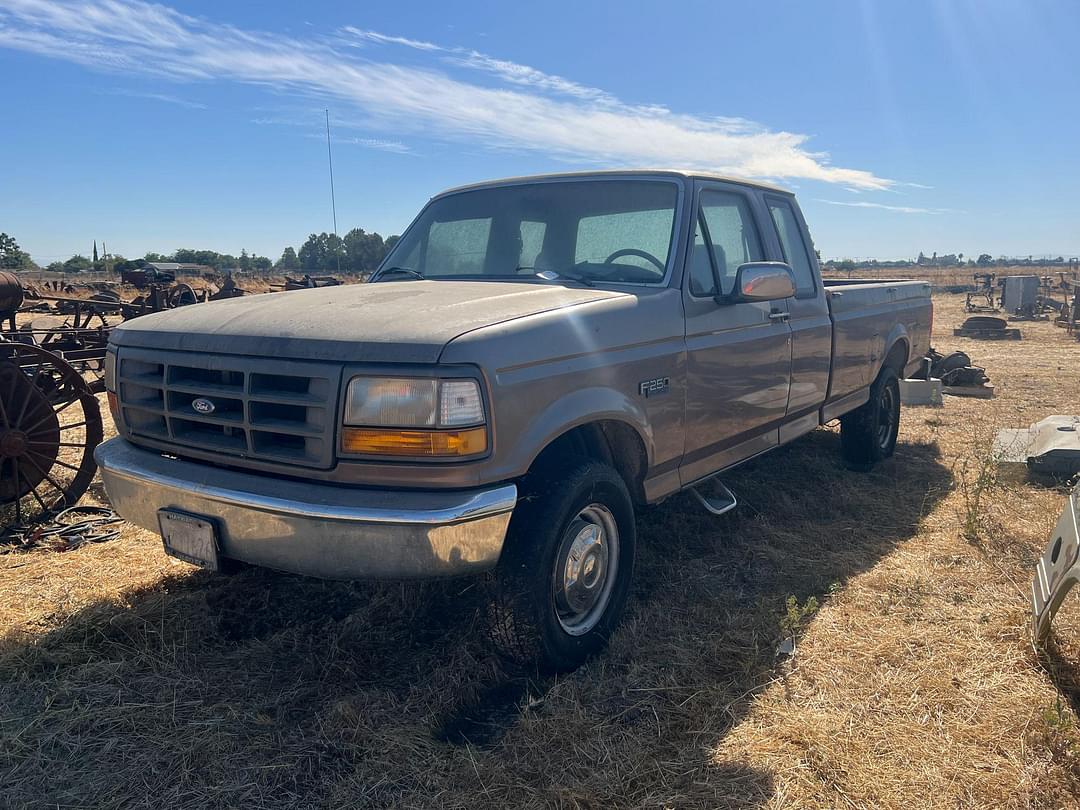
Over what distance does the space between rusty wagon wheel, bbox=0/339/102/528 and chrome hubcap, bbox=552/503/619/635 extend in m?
3.04

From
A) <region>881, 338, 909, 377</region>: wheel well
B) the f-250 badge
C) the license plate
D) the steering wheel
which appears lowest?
the license plate

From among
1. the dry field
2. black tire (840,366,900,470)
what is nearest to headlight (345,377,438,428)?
the dry field

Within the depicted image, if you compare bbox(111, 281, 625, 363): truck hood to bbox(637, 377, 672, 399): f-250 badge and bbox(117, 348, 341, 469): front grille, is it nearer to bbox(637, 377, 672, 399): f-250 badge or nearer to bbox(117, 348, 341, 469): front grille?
bbox(117, 348, 341, 469): front grille

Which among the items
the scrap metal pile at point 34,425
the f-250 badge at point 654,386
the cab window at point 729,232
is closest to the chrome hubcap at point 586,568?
the f-250 badge at point 654,386

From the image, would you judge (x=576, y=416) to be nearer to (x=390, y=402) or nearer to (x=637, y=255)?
(x=390, y=402)

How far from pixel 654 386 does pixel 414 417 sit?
3.94 feet

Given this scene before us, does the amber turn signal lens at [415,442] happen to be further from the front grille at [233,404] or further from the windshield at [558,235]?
the windshield at [558,235]

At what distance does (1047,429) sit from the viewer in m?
6.37

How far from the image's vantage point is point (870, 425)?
19.5 feet

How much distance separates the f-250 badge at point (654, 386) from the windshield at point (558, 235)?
1.71ft

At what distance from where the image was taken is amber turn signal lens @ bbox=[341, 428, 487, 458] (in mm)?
2432

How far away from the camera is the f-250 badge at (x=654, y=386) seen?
10.4ft

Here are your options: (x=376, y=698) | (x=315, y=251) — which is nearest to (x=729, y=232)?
(x=376, y=698)

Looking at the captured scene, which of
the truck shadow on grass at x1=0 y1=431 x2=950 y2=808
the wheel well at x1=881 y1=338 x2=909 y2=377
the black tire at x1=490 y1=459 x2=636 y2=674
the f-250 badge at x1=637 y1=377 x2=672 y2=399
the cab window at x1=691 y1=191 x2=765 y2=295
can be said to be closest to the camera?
the truck shadow on grass at x1=0 y1=431 x2=950 y2=808
